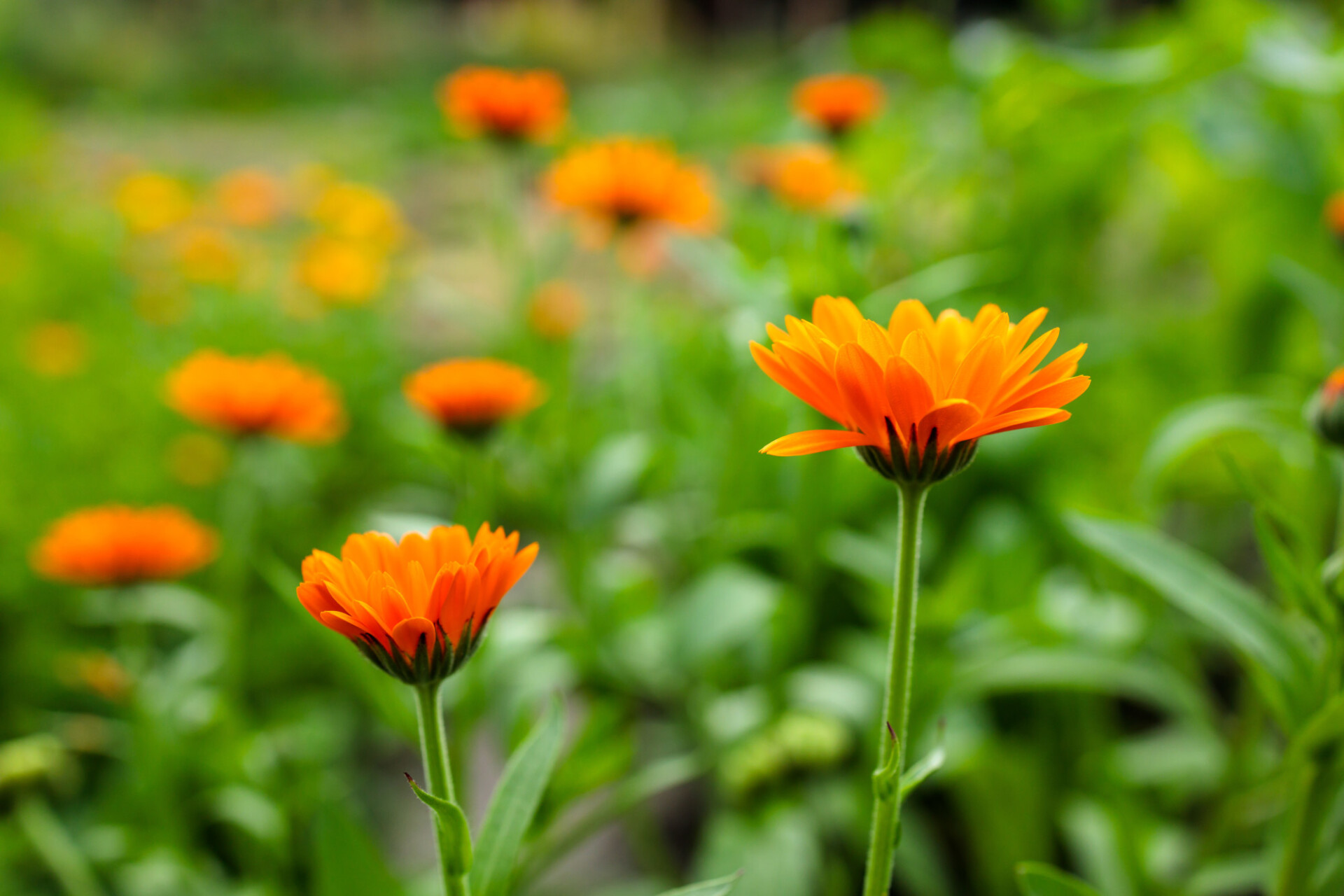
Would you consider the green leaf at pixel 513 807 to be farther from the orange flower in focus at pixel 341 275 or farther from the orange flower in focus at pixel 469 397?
the orange flower in focus at pixel 341 275

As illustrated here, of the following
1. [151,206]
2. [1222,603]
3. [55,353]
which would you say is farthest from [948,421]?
[151,206]

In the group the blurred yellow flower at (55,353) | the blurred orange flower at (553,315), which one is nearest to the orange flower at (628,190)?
the blurred orange flower at (553,315)

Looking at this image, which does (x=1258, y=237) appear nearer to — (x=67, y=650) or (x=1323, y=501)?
(x=1323, y=501)

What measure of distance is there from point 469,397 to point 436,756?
0.47m

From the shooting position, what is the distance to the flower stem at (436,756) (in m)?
0.40

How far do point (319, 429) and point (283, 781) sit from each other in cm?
35

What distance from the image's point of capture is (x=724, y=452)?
117 cm

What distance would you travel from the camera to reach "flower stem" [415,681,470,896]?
0.40m

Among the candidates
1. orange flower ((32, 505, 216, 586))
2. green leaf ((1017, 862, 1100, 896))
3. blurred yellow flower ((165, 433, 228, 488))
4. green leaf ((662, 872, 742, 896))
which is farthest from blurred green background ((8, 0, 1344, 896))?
green leaf ((662, 872, 742, 896))

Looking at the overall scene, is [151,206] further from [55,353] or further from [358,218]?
[55,353]

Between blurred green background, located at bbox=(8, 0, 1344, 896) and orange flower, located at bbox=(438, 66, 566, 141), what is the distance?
3.8 inches

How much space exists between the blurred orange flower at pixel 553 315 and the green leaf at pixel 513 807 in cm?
101

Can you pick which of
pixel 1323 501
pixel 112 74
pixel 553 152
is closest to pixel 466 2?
pixel 112 74

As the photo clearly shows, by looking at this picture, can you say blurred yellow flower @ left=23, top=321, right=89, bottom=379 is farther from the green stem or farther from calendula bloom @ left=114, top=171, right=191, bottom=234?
the green stem
